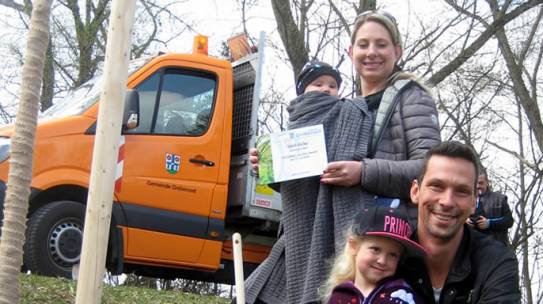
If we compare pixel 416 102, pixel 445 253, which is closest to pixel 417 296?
pixel 445 253

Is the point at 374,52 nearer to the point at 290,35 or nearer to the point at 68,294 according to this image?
the point at 68,294

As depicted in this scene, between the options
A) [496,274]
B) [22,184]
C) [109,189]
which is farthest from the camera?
[22,184]

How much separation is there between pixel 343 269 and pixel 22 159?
5.62 ft

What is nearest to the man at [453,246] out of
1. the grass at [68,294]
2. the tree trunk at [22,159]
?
the tree trunk at [22,159]

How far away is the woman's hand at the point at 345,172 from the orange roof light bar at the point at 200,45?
5.91m

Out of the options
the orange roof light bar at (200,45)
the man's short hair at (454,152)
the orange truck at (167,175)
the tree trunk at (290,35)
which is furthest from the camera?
the tree trunk at (290,35)

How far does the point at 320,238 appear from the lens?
2824 millimetres

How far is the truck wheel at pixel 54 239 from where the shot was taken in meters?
6.93

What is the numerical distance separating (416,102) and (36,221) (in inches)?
196

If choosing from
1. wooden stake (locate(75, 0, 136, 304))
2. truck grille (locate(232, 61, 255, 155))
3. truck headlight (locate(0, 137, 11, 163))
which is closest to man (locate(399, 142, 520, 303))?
wooden stake (locate(75, 0, 136, 304))

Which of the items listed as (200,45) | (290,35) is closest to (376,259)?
(200,45)

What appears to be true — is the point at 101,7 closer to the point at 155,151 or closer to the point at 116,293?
the point at 155,151

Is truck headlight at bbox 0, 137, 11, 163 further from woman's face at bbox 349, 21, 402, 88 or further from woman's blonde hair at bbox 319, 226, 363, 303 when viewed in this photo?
woman's blonde hair at bbox 319, 226, 363, 303

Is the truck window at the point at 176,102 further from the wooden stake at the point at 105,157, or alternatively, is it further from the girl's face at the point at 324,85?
the wooden stake at the point at 105,157
